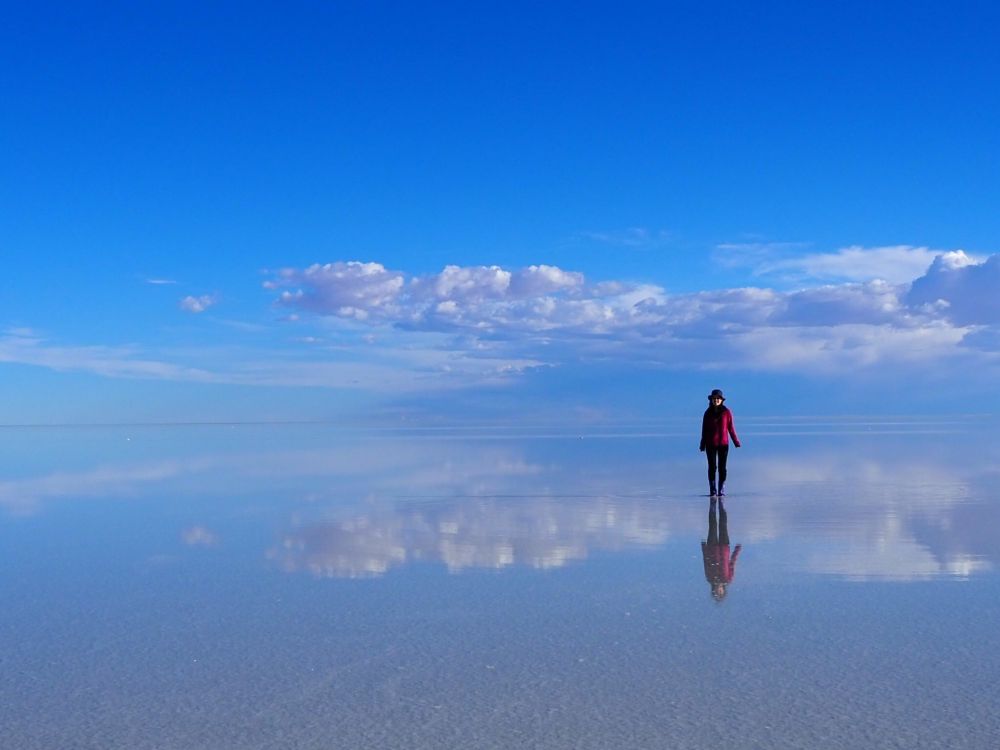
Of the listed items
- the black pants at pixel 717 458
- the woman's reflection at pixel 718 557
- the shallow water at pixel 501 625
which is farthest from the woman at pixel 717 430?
the woman's reflection at pixel 718 557

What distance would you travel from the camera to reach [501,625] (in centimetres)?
680

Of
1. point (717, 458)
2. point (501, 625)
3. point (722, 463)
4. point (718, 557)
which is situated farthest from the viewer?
point (717, 458)

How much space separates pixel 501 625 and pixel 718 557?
138 inches

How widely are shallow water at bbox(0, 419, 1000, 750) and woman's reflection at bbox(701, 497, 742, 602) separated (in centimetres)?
9

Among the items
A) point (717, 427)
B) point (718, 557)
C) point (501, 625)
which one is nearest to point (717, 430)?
point (717, 427)

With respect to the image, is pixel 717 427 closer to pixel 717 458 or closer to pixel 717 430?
pixel 717 430

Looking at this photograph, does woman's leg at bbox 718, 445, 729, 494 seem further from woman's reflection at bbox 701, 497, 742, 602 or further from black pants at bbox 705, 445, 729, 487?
woman's reflection at bbox 701, 497, 742, 602

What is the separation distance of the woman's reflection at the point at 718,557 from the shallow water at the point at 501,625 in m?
0.09

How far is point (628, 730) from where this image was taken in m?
4.60

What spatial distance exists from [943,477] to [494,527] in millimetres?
11099

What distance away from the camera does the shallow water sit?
15.6 feet

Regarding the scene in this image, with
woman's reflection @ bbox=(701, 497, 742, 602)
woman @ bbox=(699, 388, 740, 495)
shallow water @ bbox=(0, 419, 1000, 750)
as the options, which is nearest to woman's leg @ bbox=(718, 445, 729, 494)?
woman @ bbox=(699, 388, 740, 495)

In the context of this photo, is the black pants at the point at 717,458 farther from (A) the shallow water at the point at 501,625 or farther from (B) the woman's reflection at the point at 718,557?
(B) the woman's reflection at the point at 718,557

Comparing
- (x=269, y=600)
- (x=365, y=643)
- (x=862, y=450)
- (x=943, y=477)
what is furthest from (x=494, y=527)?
(x=862, y=450)
